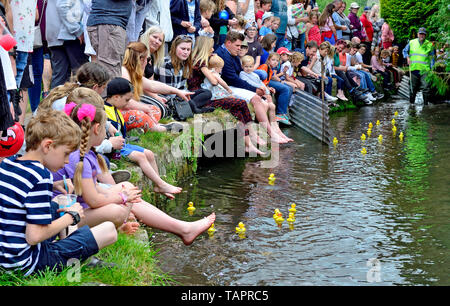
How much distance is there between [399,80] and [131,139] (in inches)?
635

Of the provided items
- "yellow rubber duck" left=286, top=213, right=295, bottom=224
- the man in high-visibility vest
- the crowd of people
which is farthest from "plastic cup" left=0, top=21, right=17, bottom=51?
the man in high-visibility vest

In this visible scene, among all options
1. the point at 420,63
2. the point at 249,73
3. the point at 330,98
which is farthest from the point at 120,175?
the point at 420,63

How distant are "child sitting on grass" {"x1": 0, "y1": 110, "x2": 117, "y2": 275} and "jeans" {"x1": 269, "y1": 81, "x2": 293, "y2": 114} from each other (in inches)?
363

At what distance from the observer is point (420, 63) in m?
18.6

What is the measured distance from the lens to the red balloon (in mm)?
5195

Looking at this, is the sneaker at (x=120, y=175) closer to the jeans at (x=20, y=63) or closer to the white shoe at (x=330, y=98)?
the jeans at (x=20, y=63)

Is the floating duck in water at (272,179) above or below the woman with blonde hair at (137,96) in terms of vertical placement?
below

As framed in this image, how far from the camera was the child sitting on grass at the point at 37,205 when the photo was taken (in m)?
3.80

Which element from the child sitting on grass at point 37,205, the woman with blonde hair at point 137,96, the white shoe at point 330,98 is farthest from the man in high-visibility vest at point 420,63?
the child sitting on grass at point 37,205

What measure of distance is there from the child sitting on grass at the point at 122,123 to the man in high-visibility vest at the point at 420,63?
13.4 meters

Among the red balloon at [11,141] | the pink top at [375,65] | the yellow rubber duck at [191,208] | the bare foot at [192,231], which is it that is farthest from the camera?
the pink top at [375,65]

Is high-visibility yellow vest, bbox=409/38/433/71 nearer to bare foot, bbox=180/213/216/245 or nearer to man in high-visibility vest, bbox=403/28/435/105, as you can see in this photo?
man in high-visibility vest, bbox=403/28/435/105

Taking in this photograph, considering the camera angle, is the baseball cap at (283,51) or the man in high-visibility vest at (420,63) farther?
the man in high-visibility vest at (420,63)
